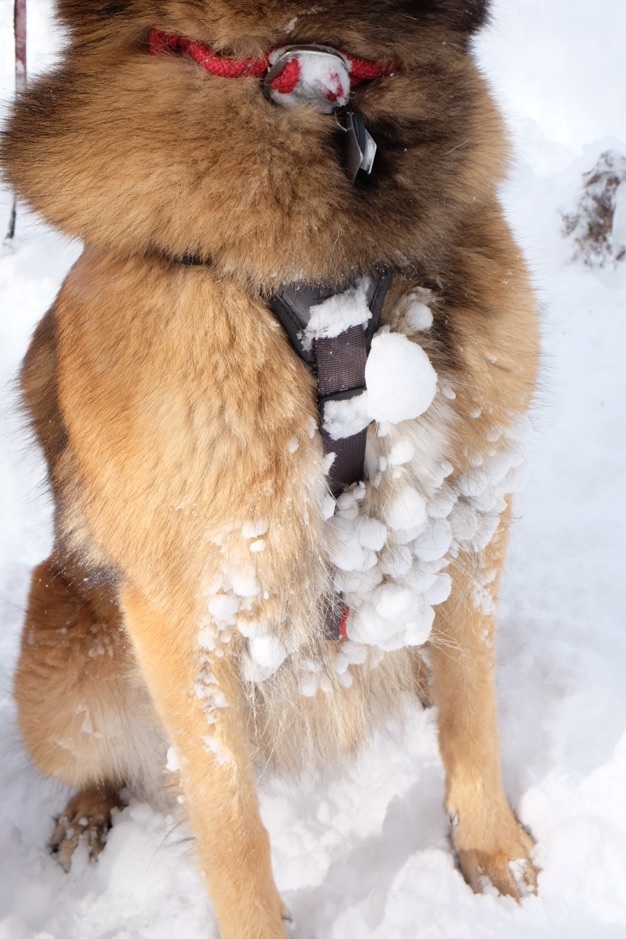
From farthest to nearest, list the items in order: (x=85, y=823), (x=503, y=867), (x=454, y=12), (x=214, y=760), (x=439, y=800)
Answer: (x=85, y=823) < (x=439, y=800) < (x=503, y=867) < (x=214, y=760) < (x=454, y=12)

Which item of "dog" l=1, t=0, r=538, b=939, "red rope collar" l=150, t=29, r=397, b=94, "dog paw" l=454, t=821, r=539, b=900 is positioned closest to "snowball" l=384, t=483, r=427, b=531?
"dog" l=1, t=0, r=538, b=939

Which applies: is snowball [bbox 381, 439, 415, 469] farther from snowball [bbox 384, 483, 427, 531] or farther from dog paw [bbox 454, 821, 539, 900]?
dog paw [bbox 454, 821, 539, 900]

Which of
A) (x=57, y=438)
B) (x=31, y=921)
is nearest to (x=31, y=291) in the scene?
(x=57, y=438)

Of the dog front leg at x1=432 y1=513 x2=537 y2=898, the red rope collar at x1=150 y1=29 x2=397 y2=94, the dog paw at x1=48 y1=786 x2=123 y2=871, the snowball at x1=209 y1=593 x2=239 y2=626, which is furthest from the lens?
the dog paw at x1=48 y1=786 x2=123 y2=871

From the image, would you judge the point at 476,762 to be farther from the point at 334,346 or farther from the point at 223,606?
the point at 334,346

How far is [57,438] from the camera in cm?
192

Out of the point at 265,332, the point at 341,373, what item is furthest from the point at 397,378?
the point at 265,332

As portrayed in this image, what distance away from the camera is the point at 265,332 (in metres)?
1.39

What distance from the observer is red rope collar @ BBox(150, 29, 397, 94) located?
52.4 inches

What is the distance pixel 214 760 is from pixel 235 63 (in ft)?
4.43

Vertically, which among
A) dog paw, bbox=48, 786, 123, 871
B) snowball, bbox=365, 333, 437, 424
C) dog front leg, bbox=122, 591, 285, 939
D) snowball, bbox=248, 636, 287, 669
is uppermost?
snowball, bbox=365, 333, 437, 424

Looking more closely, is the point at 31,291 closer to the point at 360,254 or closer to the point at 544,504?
the point at 544,504

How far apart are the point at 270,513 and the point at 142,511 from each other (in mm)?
241

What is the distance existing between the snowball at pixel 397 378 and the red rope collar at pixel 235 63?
47 cm
